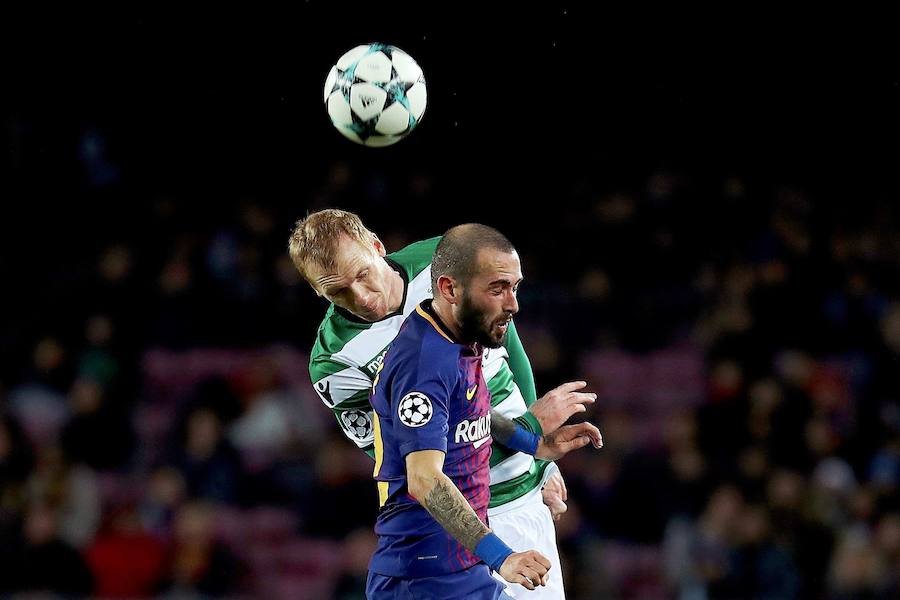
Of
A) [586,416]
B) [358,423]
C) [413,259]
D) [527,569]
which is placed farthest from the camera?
[586,416]

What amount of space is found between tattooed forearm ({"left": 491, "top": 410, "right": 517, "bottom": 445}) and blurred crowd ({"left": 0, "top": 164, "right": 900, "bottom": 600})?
4.04 m

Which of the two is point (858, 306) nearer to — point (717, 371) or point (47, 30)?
point (717, 371)

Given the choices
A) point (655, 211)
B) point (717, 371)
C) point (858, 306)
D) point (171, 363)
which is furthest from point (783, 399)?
point (171, 363)

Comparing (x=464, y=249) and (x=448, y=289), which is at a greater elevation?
(x=464, y=249)

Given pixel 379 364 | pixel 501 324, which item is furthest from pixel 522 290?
pixel 501 324

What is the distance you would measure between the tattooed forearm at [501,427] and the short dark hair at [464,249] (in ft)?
2.67

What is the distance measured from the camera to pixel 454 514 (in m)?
3.41

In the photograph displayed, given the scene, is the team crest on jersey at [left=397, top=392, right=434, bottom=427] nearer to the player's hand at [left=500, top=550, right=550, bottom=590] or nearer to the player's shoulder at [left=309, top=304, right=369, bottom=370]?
the player's hand at [left=500, top=550, right=550, bottom=590]

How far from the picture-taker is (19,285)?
10.7m

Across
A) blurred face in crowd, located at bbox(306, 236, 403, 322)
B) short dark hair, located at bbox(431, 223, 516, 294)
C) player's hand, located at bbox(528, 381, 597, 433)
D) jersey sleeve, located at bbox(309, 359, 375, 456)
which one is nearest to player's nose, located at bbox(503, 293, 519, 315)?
short dark hair, located at bbox(431, 223, 516, 294)

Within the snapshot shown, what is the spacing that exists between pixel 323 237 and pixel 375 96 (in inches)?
48.3

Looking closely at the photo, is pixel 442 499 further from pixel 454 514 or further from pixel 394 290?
pixel 394 290

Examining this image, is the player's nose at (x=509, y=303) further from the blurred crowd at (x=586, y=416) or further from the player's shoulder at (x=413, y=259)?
the blurred crowd at (x=586, y=416)

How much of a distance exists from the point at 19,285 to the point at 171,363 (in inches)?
63.3
